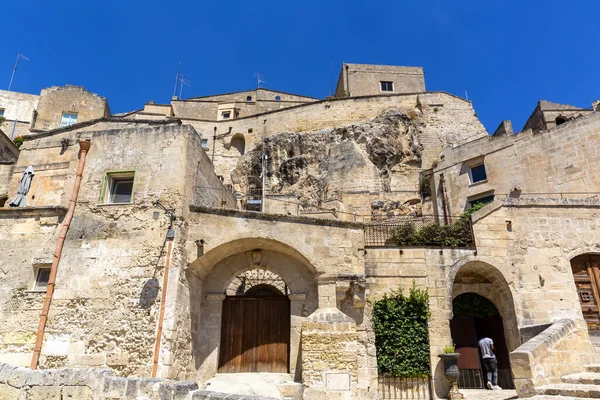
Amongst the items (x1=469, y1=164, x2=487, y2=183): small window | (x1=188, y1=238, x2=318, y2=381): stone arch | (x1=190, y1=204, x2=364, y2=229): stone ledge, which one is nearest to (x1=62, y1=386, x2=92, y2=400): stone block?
(x1=188, y1=238, x2=318, y2=381): stone arch

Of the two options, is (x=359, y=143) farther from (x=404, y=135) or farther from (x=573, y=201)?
(x=573, y=201)

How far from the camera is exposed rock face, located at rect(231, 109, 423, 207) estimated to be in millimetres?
27344

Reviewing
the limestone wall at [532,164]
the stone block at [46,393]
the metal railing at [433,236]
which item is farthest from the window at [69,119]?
the stone block at [46,393]

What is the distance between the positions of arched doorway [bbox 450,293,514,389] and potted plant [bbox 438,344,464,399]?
8.79 feet

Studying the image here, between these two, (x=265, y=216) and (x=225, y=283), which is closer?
(x=265, y=216)

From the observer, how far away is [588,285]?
13133 millimetres

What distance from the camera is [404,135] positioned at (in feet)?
102

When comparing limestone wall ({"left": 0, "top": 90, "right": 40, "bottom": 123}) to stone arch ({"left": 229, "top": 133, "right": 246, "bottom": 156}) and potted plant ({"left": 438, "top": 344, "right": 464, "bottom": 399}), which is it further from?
potted plant ({"left": 438, "top": 344, "right": 464, "bottom": 399})

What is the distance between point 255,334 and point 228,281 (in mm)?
1745

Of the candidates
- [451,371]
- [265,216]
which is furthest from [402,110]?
[451,371]

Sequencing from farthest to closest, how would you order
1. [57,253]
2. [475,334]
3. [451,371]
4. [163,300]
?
1. [475,334]
2. [451,371]
3. [57,253]
4. [163,300]

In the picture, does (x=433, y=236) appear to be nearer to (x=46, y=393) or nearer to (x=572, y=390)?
(x=572, y=390)

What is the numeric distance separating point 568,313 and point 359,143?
751 inches

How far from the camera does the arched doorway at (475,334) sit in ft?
45.0
